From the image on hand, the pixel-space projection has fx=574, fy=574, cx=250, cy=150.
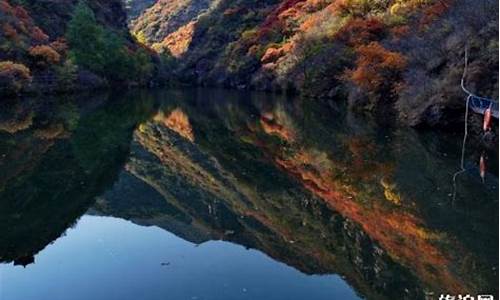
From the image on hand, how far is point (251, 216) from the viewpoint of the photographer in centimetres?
1404

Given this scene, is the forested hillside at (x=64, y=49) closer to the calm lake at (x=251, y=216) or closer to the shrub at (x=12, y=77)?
the shrub at (x=12, y=77)

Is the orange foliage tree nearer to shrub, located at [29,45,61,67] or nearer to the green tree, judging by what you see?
shrub, located at [29,45,61,67]

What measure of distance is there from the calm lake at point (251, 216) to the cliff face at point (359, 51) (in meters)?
3.39

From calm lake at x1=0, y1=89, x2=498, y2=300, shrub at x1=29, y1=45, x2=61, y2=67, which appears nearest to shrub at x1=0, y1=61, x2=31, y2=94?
shrub at x1=29, y1=45, x2=61, y2=67

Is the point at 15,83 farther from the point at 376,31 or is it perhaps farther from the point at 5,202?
the point at 5,202

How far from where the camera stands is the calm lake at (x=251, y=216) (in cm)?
965

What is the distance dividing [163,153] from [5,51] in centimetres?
3731

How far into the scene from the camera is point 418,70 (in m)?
31.0

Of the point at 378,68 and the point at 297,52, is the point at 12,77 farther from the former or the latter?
the point at 378,68

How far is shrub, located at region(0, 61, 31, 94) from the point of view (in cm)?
4978

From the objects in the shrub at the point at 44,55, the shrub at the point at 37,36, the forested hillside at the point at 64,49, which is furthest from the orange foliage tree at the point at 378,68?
the shrub at the point at 37,36

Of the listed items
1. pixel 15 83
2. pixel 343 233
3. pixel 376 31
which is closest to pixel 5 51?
pixel 15 83

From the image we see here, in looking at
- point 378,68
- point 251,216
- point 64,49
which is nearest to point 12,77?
point 64,49

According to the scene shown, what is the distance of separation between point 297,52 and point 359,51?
17.8m
